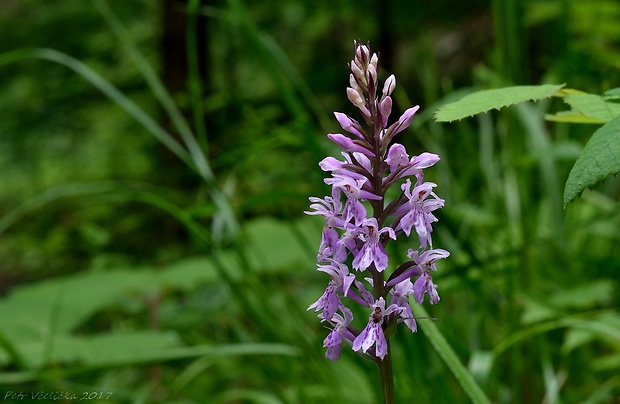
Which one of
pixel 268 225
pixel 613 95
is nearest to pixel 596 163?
pixel 613 95

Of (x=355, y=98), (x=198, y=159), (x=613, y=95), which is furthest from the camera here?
(x=198, y=159)

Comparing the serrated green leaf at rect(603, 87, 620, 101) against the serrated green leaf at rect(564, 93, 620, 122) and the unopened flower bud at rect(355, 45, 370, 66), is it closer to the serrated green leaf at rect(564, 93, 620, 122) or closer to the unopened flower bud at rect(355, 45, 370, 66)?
the serrated green leaf at rect(564, 93, 620, 122)

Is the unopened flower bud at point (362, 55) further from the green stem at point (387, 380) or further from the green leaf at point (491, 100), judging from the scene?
the green stem at point (387, 380)

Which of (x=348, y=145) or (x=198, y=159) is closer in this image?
(x=348, y=145)

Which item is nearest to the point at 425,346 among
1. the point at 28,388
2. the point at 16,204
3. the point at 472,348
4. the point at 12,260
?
the point at 472,348

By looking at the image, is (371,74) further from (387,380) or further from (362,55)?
(387,380)
